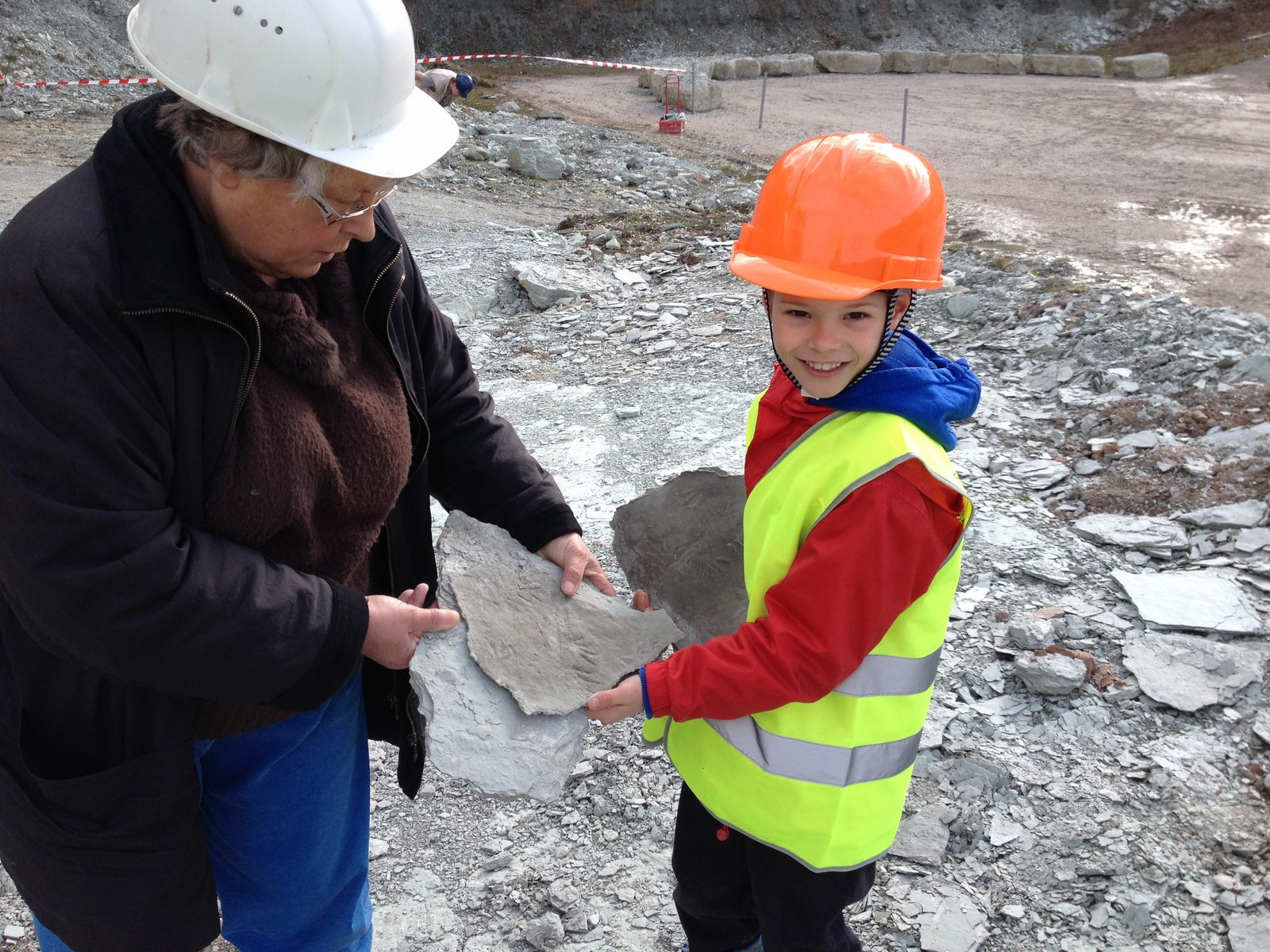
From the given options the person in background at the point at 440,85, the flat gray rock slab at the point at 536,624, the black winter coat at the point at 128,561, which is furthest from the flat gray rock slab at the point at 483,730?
the person in background at the point at 440,85

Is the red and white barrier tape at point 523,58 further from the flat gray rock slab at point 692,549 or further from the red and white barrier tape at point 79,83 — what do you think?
the flat gray rock slab at point 692,549

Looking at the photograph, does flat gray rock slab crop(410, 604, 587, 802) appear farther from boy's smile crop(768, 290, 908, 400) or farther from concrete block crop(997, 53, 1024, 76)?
concrete block crop(997, 53, 1024, 76)

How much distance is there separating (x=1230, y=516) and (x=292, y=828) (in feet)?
12.8

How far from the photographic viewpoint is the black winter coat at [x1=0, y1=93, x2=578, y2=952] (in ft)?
4.81

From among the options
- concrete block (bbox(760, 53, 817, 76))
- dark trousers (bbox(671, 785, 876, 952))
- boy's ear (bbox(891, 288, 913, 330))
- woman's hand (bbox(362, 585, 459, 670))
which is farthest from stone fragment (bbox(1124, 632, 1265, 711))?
concrete block (bbox(760, 53, 817, 76))

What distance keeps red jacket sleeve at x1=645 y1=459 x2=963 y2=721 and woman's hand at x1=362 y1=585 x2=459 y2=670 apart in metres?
0.57

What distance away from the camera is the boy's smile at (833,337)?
1.82 meters

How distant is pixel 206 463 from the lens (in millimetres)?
1656

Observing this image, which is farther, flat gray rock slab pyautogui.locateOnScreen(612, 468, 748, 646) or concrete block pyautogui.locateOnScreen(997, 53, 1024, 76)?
concrete block pyautogui.locateOnScreen(997, 53, 1024, 76)

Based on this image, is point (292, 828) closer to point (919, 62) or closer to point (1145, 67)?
point (1145, 67)

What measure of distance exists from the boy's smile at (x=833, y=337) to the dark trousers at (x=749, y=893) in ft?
3.15

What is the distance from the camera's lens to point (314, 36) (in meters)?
1.60

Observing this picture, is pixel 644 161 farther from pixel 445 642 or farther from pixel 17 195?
pixel 445 642

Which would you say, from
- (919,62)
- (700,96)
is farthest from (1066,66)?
(700,96)
